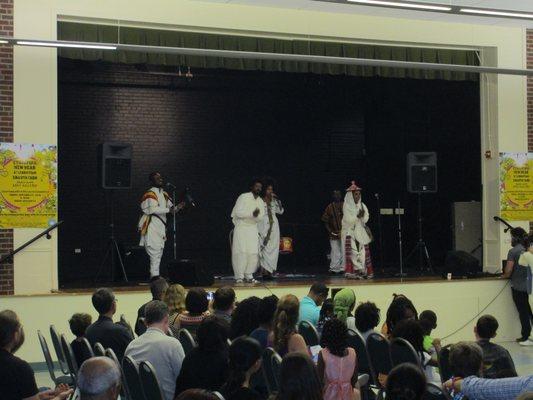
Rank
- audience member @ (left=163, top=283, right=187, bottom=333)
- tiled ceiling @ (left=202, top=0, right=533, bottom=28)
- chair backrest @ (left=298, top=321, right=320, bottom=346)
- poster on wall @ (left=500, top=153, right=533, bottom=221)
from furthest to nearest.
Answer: poster on wall @ (left=500, top=153, right=533, bottom=221) < tiled ceiling @ (left=202, top=0, right=533, bottom=28) < audience member @ (left=163, top=283, right=187, bottom=333) < chair backrest @ (left=298, top=321, right=320, bottom=346)

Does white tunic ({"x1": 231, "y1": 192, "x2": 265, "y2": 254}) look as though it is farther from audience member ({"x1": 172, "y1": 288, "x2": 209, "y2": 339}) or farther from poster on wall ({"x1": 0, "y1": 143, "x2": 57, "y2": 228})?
audience member ({"x1": 172, "y1": 288, "x2": 209, "y2": 339})

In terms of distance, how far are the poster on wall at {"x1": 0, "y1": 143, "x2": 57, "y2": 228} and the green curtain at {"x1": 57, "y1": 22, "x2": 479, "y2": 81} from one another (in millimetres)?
1438

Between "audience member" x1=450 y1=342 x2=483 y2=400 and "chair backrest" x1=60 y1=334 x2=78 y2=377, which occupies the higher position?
"audience member" x1=450 y1=342 x2=483 y2=400

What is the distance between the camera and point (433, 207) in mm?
16219

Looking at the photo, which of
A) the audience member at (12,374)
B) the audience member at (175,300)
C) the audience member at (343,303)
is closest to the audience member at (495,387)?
the audience member at (12,374)

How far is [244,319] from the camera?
5.66m

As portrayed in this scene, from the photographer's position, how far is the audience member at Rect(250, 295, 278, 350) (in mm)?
5555

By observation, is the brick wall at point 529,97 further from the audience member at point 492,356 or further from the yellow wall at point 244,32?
the audience member at point 492,356

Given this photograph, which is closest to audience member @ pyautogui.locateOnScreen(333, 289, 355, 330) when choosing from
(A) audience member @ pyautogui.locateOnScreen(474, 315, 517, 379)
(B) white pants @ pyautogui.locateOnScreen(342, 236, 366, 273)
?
(A) audience member @ pyautogui.locateOnScreen(474, 315, 517, 379)

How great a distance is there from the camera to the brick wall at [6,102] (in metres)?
10.2

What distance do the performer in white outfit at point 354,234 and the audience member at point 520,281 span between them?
2.37m

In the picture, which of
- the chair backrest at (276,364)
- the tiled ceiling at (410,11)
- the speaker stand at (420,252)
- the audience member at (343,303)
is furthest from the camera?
the speaker stand at (420,252)

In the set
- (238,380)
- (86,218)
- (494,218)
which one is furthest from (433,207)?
(238,380)

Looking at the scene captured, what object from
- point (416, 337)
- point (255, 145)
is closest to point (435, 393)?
point (416, 337)
